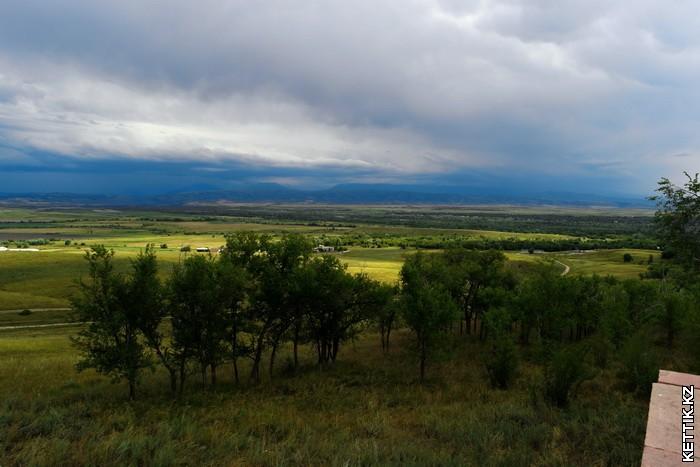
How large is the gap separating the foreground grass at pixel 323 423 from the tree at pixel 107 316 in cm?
233

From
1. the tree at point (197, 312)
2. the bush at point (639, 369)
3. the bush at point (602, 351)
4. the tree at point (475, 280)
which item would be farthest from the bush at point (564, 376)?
the tree at point (475, 280)

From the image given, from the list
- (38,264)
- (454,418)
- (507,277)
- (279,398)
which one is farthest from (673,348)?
(38,264)

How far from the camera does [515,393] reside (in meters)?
26.4

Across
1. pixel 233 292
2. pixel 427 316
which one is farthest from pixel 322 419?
pixel 427 316

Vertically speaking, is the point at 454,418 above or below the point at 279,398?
above

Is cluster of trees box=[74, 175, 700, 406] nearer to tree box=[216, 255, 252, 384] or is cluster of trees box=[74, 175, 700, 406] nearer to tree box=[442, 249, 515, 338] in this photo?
tree box=[216, 255, 252, 384]

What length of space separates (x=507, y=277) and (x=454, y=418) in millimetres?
44325

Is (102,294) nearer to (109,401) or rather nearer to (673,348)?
(109,401)

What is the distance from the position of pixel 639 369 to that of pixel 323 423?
68.0 feet

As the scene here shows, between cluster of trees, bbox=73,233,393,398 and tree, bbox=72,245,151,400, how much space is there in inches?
2.5

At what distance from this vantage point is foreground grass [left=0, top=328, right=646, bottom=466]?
13641 millimetres

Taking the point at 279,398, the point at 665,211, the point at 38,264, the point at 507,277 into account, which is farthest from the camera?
the point at 38,264

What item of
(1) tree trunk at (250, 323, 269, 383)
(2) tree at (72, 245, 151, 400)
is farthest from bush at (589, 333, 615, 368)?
(2) tree at (72, 245, 151, 400)

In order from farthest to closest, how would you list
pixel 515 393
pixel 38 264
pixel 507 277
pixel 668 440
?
pixel 38 264
pixel 507 277
pixel 515 393
pixel 668 440
